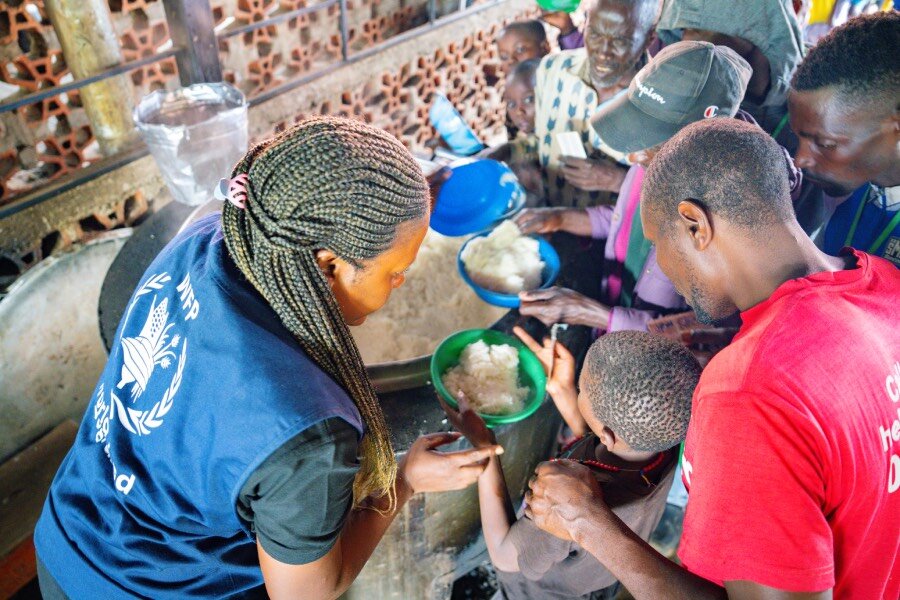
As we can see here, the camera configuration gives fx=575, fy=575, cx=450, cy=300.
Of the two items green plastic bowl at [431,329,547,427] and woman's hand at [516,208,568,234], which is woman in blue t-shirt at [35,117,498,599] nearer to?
green plastic bowl at [431,329,547,427]

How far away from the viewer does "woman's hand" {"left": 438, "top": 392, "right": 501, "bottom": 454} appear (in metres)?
1.82

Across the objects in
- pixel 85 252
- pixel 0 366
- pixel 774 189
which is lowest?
pixel 0 366

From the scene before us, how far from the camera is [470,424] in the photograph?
1.84 metres

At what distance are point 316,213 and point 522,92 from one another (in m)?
2.64

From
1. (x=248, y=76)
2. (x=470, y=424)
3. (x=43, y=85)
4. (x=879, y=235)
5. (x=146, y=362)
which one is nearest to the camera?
(x=146, y=362)

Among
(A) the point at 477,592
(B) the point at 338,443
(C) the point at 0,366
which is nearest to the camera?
(B) the point at 338,443

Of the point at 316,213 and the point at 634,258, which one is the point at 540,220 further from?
the point at 316,213

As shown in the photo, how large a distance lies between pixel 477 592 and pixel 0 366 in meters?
2.51

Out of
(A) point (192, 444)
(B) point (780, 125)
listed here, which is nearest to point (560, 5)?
(B) point (780, 125)

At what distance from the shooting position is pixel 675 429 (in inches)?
62.2

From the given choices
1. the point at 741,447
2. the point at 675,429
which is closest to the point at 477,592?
the point at 675,429

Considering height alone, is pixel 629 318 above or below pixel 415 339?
above

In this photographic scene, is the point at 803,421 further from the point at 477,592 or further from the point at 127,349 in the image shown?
the point at 477,592

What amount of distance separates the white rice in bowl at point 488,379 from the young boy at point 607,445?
114 mm
